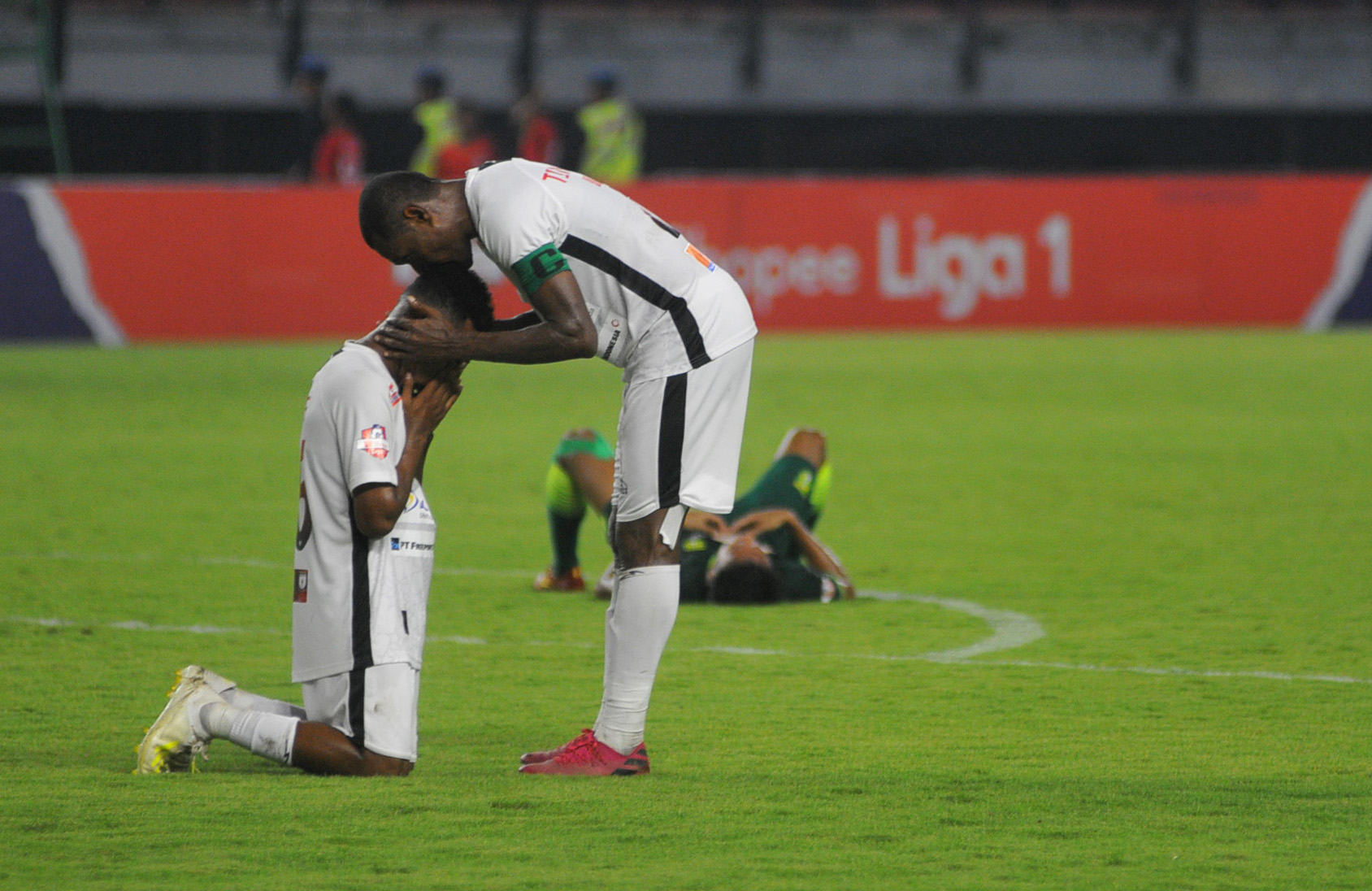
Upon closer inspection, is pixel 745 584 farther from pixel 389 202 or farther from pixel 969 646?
pixel 389 202

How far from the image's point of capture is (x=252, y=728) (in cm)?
453

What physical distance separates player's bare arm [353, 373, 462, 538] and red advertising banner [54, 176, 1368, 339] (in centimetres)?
1394

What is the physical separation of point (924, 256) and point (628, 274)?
16.1 meters

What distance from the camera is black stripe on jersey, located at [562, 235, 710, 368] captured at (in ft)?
15.1

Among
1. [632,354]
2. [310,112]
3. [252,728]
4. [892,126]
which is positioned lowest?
[252,728]

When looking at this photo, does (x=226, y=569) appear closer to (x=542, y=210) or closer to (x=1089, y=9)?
(x=542, y=210)

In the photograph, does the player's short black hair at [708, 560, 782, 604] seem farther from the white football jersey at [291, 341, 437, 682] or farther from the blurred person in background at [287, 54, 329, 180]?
the blurred person in background at [287, 54, 329, 180]

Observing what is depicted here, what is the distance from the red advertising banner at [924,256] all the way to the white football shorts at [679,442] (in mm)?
13964

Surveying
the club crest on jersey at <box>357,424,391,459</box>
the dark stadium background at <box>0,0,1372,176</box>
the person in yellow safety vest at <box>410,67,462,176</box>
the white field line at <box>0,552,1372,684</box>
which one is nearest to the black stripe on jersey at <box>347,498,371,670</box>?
the club crest on jersey at <box>357,424,391,459</box>

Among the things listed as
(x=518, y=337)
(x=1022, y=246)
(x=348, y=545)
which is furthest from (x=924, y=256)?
(x=348, y=545)

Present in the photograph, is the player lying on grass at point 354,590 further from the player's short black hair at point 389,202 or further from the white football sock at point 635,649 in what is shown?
the white football sock at point 635,649

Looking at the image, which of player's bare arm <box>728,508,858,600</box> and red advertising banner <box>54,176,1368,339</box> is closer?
player's bare arm <box>728,508,858,600</box>

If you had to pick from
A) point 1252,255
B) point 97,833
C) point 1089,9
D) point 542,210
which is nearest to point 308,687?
point 97,833

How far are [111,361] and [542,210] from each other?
13.8m
